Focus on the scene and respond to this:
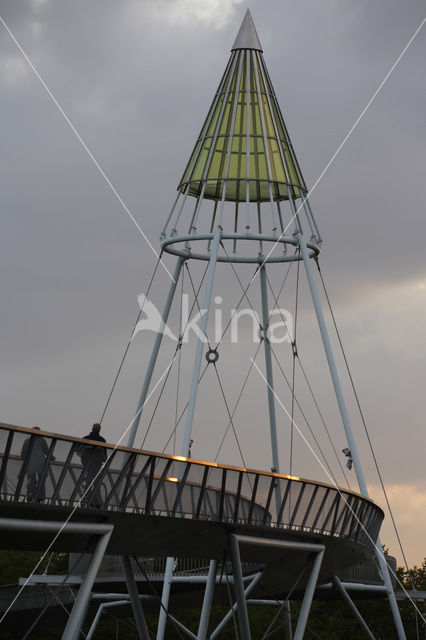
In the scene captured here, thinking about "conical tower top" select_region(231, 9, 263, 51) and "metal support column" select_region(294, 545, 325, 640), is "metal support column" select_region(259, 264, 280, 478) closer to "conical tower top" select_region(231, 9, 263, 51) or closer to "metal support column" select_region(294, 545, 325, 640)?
"conical tower top" select_region(231, 9, 263, 51)

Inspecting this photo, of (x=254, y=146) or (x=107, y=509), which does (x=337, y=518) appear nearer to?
(x=107, y=509)

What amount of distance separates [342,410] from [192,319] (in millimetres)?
6945

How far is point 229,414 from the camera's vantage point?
157ft

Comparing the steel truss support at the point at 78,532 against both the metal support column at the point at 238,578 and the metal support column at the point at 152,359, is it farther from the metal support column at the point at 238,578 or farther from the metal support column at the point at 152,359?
the metal support column at the point at 152,359

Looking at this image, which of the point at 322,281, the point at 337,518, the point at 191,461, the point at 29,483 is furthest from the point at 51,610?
the point at 29,483

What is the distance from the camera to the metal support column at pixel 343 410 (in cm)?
4556

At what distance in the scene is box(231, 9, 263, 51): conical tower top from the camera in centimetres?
5159

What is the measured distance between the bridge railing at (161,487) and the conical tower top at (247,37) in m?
20.8

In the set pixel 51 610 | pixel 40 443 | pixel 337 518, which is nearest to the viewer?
pixel 40 443

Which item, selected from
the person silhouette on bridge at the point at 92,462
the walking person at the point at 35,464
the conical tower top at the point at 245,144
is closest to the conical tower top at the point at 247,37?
the conical tower top at the point at 245,144

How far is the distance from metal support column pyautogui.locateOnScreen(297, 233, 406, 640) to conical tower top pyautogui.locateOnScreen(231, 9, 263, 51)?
8176 millimetres

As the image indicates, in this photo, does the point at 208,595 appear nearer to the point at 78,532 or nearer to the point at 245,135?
the point at 78,532

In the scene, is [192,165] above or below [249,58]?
below

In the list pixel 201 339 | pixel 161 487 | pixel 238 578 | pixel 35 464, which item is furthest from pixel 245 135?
pixel 35 464
